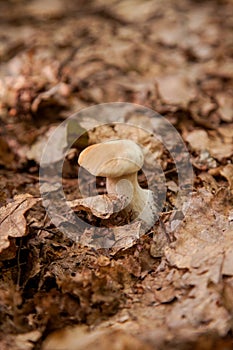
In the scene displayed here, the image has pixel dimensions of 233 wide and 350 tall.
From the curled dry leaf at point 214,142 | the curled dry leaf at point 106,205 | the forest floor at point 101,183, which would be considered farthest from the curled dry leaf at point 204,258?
the curled dry leaf at point 214,142

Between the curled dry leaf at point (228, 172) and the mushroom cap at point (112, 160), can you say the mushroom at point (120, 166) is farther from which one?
the curled dry leaf at point (228, 172)

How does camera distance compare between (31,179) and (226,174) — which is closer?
(226,174)

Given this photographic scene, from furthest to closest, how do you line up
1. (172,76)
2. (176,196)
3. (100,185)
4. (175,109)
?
(172,76)
(175,109)
(100,185)
(176,196)

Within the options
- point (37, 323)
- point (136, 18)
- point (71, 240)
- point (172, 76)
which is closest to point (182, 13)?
point (136, 18)

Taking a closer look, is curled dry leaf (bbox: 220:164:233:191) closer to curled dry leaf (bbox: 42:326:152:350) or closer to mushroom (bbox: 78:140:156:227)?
mushroom (bbox: 78:140:156:227)

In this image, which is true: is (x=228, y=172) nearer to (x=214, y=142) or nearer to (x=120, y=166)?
(x=214, y=142)

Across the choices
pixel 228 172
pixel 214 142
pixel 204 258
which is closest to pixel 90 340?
pixel 204 258

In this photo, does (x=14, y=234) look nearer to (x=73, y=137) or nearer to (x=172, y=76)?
(x=73, y=137)

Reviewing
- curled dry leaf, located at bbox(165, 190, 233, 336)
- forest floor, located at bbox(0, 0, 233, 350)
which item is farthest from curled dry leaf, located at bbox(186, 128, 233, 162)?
curled dry leaf, located at bbox(165, 190, 233, 336)
